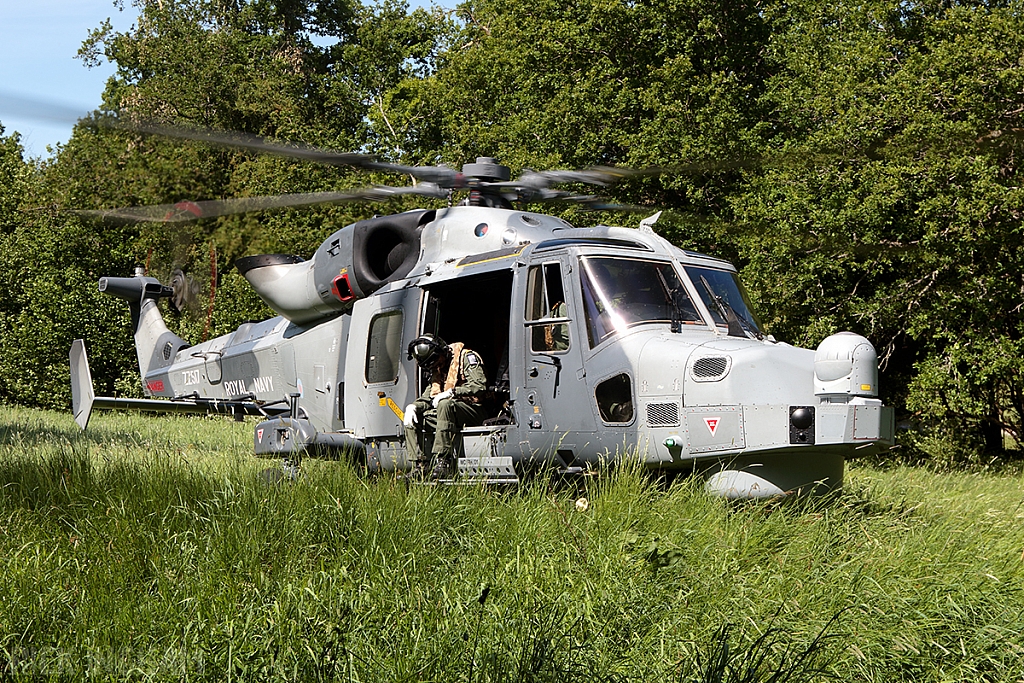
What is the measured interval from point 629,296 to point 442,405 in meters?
1.63

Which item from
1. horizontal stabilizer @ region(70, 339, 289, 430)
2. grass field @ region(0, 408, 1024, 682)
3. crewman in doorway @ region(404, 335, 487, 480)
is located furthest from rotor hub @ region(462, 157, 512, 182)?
horizontal stabilizer @ region(70, 339, 289, 430)

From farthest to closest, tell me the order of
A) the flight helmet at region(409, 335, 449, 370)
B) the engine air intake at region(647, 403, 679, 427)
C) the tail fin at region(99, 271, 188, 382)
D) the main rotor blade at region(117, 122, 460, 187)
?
the tail fin at region(99, 271, 188, 382) → the flight helmet at region(409, 335, 449, 370) → the engine air intake at region(647, 403, 679, 427) → the main rotor blade at region(117, 122, 460, 187)

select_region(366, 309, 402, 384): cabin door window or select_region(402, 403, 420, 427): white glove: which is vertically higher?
select_region(366, 309, 402, 384): cabin door window

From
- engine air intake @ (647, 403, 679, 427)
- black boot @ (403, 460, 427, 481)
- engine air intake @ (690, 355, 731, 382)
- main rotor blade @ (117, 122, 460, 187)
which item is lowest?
black boot @ (403, 460, 427, 481)

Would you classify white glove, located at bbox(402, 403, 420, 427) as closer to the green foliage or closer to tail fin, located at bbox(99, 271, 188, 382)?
tail fin, located at bbox(99, 271, 188, 382)

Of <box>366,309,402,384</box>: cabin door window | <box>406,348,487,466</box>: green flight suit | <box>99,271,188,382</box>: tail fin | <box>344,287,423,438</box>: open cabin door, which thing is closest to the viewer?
<box>406,348,487,466</box>: green flight suit

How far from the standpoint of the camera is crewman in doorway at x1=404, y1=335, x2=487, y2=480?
24.5ft

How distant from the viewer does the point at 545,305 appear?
725 cm

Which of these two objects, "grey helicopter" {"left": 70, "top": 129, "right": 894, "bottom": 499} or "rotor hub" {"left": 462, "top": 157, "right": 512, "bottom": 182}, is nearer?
"grey helicopter" {"left": 70, "top": 129, "right": 894, "bottom": 499}

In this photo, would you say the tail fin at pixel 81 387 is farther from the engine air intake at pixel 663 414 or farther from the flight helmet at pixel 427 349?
the engine air intake at pixel 663 414

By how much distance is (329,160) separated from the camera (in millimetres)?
6684

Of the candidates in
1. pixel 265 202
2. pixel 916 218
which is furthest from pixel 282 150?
pixel 916 218

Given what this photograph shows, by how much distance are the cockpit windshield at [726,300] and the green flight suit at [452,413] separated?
1.77 m

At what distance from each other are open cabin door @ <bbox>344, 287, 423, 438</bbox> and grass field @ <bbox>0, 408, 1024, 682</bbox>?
150 centimetres
